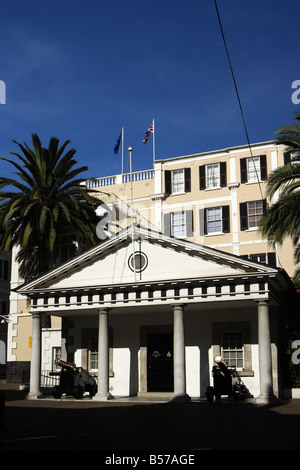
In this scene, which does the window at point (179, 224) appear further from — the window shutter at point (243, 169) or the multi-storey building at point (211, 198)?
the window shutter at point (243, 169)

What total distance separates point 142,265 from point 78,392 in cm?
578

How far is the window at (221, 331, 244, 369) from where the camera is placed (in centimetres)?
2394

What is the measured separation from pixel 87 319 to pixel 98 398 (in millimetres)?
4903

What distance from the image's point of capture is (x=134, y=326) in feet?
85.2

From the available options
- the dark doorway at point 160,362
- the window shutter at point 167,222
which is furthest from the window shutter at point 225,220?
the dark doorway at point 160,362

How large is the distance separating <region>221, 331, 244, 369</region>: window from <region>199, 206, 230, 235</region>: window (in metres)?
13.8

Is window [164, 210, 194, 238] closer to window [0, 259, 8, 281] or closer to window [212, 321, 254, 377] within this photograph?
window [212, 321, 254, 377]

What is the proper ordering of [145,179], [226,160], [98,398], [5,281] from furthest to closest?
[5,281], [145,179], [226,160], [98,398]

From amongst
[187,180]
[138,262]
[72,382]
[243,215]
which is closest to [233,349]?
[138,262]

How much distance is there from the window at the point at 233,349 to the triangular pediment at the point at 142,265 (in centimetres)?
370

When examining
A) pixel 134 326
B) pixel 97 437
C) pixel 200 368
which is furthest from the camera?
pixel 134 326

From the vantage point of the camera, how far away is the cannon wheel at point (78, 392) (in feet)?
76.9
